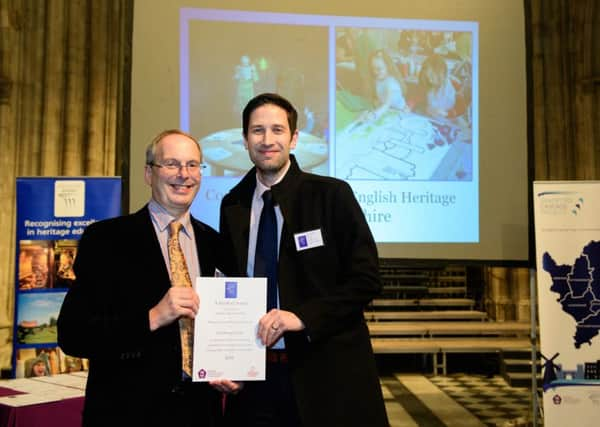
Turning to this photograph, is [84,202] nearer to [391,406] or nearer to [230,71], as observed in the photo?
[230,71]

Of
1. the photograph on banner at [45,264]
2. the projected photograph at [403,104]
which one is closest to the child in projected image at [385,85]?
the projected photograph at [403,104]

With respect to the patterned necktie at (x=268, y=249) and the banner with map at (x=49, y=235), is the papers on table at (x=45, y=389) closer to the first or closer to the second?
the banner with map at (x=49, y=235)

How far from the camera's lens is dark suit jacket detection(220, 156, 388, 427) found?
1945 mm

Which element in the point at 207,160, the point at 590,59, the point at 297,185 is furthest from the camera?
the point at 590,59

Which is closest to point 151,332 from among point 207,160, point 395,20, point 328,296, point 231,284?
point 231,284

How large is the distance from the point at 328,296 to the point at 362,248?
199 mm

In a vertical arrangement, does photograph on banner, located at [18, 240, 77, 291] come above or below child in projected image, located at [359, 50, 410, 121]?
below

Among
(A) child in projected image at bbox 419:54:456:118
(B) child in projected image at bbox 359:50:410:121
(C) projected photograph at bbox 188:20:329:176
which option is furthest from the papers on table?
(A) child in projected image at bbox 419:54:456:118

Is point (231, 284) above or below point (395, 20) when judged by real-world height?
below

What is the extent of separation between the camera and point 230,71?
16.1 ft

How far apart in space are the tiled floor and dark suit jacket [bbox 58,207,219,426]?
16.7ft

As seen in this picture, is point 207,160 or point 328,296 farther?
point 207,160

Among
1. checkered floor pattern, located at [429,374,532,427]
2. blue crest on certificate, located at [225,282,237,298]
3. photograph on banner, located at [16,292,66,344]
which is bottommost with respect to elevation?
checkered floor pattern, located at [429,374,532,427]

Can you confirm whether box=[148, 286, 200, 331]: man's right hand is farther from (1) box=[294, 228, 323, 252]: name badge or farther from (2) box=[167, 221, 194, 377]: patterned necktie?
(1) box=[294, 228, 323, 252]: name badge
